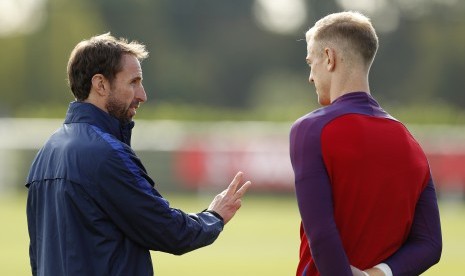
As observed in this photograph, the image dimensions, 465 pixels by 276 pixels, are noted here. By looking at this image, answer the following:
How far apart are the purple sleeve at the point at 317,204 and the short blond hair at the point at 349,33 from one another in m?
0.40

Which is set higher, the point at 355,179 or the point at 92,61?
the point at 92,61

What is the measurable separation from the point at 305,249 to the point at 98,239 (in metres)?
0.94

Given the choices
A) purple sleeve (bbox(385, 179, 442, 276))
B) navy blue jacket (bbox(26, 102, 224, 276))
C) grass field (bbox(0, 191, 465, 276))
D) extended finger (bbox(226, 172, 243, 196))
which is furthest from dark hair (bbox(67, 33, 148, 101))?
grass field (bbox(0, 191, 465, 276))

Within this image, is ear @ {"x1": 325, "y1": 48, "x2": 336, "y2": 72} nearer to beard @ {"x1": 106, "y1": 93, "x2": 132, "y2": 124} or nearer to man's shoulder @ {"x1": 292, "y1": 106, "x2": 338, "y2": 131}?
man's shoulder @ {"x1": 292, "y1": 106, "x2": 338, "y2": 131}

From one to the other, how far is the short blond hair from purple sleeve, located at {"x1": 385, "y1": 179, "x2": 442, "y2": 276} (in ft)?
2.16

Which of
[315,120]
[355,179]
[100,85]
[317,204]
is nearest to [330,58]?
[315,120]

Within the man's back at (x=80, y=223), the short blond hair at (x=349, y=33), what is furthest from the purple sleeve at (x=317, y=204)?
the man's back at (x=80, y=223)

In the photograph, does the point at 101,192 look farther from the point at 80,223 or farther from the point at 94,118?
the point at 94,118

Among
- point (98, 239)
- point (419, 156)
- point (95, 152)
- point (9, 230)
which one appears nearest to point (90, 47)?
point (95, 152)

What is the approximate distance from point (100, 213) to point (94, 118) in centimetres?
46

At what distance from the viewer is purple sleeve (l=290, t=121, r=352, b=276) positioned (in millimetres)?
4480

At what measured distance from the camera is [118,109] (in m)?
5.27

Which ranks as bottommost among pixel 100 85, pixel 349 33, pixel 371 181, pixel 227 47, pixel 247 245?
pixel 247 245

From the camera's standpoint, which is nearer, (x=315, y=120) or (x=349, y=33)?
(x=315, y=120)
